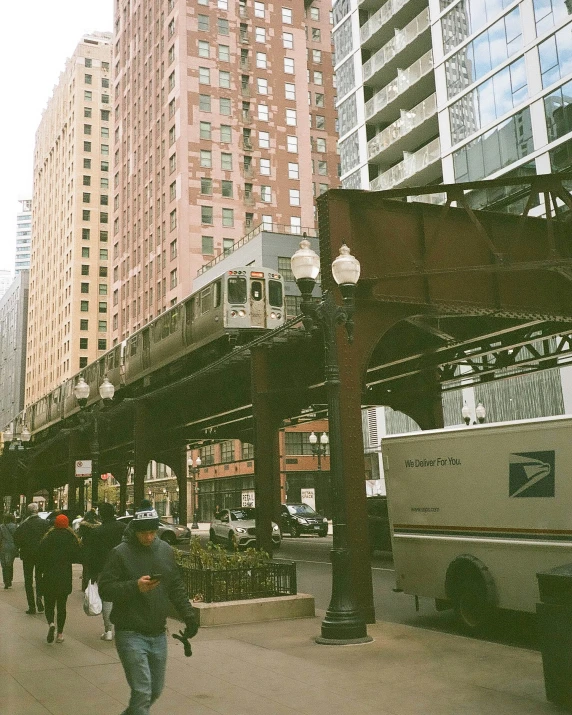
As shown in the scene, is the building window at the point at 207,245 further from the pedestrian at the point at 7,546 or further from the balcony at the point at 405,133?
the pedestrian at the point at 7,546

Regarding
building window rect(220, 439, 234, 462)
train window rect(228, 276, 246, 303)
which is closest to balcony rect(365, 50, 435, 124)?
train window rect(228, 276, 246, 303)

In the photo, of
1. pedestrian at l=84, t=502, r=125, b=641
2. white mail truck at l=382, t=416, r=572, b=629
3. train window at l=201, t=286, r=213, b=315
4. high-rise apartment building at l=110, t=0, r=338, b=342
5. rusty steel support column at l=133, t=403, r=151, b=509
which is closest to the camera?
Answer: white mail truck at l=382, t=416, r=572, b=629

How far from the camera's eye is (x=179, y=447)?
158ft

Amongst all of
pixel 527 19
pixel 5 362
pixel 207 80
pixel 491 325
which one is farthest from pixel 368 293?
pixel 5 362

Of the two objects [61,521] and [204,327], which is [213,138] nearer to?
[204,327]

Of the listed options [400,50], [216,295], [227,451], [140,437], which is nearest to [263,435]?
[216,295]

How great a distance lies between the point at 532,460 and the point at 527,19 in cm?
3417

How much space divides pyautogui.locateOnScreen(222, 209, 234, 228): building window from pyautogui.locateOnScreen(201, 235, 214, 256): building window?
2435mm

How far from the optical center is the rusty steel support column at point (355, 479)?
1333cm

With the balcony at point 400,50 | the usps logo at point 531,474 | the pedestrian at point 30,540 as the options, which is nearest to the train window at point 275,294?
the pedestrian at point 30,540

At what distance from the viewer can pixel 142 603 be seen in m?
5.59

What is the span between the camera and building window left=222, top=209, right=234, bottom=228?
78.2 m

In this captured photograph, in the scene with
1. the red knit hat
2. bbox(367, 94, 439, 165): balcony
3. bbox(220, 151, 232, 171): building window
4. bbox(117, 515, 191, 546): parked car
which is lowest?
bbox(117, 515, 191, 546): parked car

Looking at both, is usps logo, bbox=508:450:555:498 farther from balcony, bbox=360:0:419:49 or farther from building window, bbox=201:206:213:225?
building window, bbox=201:206:213:225
